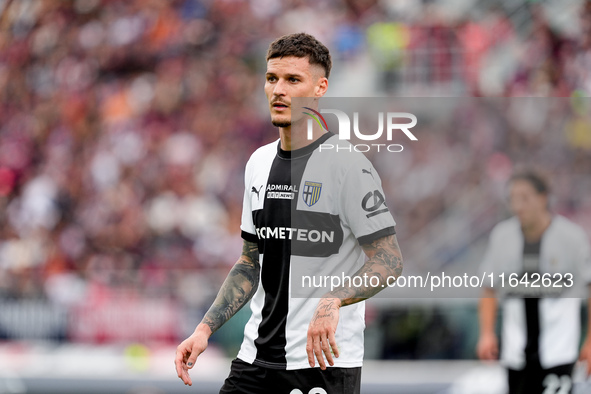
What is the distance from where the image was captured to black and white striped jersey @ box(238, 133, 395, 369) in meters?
3.82

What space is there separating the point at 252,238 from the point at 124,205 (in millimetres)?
8231

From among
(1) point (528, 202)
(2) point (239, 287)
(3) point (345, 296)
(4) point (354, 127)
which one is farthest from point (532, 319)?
(3) point (345, 296)

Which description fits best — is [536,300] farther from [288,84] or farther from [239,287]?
[288,84]

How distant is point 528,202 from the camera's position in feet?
20.0

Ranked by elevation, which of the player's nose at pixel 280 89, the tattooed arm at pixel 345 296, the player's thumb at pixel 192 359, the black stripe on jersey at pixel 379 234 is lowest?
the player's thumb at pixel 192 359

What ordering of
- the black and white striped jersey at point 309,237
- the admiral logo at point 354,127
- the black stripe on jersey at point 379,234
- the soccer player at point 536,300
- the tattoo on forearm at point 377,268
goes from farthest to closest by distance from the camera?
the soccer player at point 536,300, the admiral logo at point 354,127, the black and white striped jersey at point 309,237, the black stripe on jersey at point 379,234, the tattoo on forearm at point 377,268

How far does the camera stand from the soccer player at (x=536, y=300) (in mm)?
6027

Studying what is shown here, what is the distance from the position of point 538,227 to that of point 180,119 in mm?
8113

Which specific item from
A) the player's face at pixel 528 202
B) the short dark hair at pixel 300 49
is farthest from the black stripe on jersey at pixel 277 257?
the player's face at pixel 528 202

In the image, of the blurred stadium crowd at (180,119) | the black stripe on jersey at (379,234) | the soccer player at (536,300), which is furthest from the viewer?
the blurred stadium crowd at (180,119)

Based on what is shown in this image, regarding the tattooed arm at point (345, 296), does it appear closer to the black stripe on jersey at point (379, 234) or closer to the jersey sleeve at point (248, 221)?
the black stripe on jersey at point (379, 234)

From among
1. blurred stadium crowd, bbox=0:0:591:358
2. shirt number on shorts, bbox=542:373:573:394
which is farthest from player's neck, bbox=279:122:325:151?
blurred stadium crowd, bbox=0:0:591:358

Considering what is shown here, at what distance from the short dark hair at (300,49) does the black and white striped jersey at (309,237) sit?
14.6 inches

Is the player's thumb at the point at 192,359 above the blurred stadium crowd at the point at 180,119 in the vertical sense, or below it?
below
